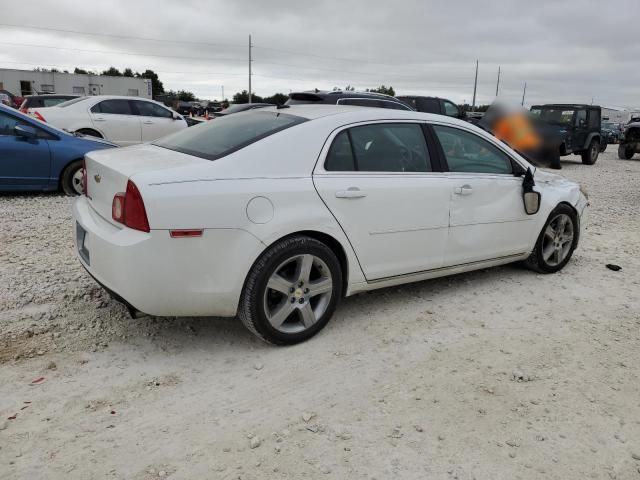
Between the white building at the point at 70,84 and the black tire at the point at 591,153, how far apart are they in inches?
1323

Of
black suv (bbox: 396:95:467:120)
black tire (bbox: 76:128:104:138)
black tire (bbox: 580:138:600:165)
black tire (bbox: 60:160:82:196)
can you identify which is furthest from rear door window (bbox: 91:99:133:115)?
black tire (bbox: 580:138:600:165)

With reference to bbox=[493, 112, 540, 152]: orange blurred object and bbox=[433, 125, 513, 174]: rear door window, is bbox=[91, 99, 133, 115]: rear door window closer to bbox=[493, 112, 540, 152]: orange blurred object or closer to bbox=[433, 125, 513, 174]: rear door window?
bbox=[493, 112, 540, 152]: orange blurred object

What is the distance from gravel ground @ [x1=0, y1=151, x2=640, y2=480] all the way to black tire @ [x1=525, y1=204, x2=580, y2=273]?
→ 0.51 m

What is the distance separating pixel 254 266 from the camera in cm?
329

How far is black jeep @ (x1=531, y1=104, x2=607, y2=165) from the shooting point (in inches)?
643

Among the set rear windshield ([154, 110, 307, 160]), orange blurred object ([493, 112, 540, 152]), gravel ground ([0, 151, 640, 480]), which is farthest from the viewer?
orange blurred object ([493, 112, 540, 152])

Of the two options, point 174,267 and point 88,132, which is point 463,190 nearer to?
point 174,267

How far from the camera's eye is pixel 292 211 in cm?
336

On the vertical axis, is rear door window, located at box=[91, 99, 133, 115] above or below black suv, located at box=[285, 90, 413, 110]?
below

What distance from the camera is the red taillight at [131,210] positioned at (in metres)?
2.99

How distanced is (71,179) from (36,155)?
1.81 feet

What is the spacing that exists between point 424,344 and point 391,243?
2.42 ft

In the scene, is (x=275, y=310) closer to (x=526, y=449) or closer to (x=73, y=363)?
(x=73, y=363)

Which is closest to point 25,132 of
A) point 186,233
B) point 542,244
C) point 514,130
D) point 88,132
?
point 88,132
